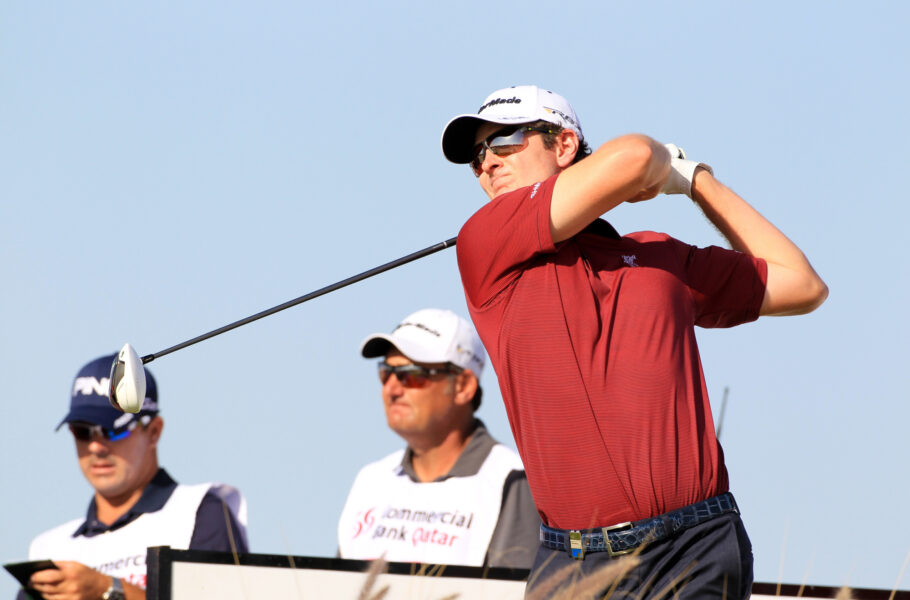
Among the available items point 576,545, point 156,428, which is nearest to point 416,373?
point 156,428

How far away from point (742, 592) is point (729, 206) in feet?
3.33

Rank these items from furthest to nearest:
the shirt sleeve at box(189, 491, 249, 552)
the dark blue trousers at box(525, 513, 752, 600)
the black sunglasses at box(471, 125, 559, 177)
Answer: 1. the shirt sleeve at box(189, 491, 249, 552)
2. the black sunglasses at box(471, 125, 559, 177)
3. the dark blue trousers at box(525, 513, 752, 600)

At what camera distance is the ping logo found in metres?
5.74

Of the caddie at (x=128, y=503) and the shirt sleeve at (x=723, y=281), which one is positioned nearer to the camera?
the shirt sleeve at (x=723, y=281)

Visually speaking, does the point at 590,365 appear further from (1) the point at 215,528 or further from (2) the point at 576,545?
(1) the point at 215,528

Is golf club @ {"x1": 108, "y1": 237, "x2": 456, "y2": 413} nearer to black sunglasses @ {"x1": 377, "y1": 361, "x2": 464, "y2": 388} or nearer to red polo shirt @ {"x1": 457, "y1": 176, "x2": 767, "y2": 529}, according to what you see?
red polo shirt @ {"x1": 457, "y1": 176, "x2": 767, "y2": 529}

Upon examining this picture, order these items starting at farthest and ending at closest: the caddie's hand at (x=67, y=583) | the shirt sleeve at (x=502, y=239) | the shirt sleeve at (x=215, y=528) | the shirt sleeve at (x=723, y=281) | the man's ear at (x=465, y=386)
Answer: the man's ear at (x=465, y=386), the shirt sleeve at (x=215, y=528), the caddie's hand at (x=67, y=583), the shirt sleeve at (x=723, y=281), the shirt sleeve at (x=502, y=239)

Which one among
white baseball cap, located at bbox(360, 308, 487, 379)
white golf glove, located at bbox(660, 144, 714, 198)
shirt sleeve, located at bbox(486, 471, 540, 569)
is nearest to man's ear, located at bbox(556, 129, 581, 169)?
white golf glove, located at bbox(660, 144, 714, 198)

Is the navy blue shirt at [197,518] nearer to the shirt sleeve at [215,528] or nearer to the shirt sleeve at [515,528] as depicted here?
the shirt sleeve at [215,528]

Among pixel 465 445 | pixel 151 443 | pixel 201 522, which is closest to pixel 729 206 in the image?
pixel 465 445

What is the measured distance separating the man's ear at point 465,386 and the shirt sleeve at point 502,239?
2767 millimetres

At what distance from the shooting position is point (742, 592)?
2.62 metres

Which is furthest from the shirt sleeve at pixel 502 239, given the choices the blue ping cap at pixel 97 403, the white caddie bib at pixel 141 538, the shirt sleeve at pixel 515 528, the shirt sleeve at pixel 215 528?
the blue ping cap at pixel 97 403

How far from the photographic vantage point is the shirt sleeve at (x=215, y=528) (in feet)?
17.1
